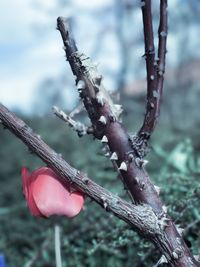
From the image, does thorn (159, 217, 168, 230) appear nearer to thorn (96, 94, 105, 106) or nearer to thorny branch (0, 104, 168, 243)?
thorny branch (0, 104, 168, 243)

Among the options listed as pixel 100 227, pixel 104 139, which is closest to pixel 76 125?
pixel 104 139

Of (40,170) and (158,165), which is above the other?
(158,165)

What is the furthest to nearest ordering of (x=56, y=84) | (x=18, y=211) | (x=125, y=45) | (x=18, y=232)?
1. (x=56, y=84)
2. (x=125, y=45)
3. (x=18, y=211)
4. (x=18, y=232)

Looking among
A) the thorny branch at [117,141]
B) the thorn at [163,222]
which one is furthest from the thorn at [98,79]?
the thorn at [163,222]

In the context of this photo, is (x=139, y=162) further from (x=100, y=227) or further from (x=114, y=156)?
(x=100, y=227)

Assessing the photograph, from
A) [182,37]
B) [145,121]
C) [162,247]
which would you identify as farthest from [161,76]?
[182,37]

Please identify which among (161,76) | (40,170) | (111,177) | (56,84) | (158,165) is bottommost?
(40,170)

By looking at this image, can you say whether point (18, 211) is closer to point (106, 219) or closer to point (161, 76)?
point (106, 219)
